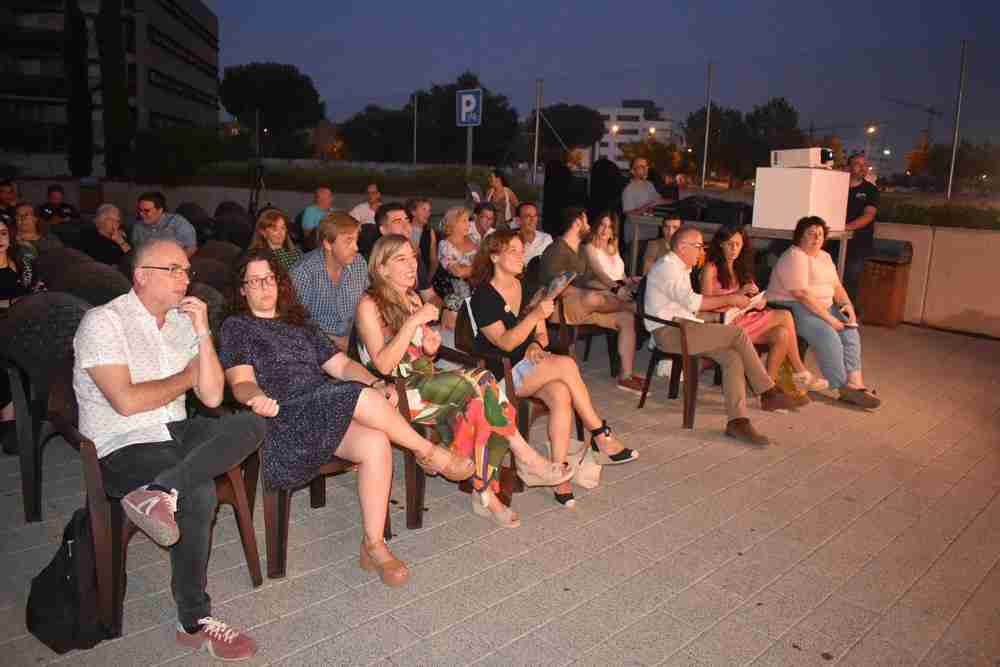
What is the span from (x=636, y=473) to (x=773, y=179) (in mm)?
3916

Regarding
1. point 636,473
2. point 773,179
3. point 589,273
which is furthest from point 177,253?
point 773,179

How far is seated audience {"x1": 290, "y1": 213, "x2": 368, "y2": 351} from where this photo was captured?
15.3 feet

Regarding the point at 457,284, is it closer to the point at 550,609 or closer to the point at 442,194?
the point at 550,609

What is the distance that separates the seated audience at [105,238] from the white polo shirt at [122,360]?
13.1 ft

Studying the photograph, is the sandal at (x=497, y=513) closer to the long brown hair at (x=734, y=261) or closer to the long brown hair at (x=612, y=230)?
the long brown hair at (x=734, y=261)

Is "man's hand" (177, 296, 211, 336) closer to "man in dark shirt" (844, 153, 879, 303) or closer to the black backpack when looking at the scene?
the black backpack

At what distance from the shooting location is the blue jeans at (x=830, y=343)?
19.1 feet

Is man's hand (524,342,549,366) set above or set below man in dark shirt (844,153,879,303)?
below

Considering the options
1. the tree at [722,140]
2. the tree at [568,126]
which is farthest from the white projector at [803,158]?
the tree at [568,126]

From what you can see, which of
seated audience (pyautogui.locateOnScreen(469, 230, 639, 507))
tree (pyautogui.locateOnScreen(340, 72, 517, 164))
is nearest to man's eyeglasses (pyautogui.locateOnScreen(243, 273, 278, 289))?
seated audience (pyautogui.locateOnScreen(469, 230, 639, 507))

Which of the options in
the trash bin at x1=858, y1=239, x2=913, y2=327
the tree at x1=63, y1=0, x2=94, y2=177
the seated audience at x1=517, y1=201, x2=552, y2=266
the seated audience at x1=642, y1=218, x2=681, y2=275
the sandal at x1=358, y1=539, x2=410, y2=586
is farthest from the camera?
the tree at x1=63, y1=0, x2=94, y2=177

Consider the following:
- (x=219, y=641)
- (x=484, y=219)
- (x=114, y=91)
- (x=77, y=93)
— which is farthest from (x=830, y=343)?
(x=77, y=93)

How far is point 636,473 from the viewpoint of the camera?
4.41m

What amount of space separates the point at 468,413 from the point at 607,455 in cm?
110
